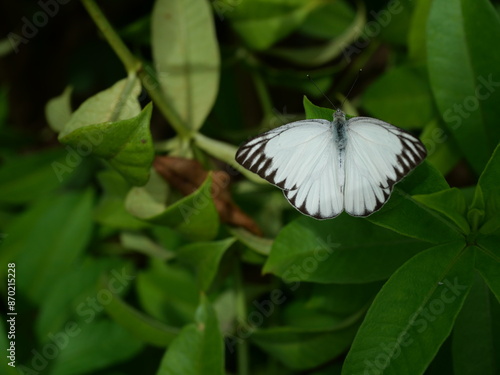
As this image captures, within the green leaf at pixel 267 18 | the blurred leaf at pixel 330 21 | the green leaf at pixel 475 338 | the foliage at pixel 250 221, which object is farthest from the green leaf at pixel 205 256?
the blurred leaf at pixel 330 21

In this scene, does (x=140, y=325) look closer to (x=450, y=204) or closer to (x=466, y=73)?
(x=450, y=204)

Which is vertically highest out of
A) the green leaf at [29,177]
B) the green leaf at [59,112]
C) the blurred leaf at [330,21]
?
the green leaf at [59,112]

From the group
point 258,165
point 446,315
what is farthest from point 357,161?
point 446,315

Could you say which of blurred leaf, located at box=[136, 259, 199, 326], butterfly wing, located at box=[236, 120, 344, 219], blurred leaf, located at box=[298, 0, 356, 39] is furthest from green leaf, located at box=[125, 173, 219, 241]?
blurred leaf, located at box=[298, 0, 356, 39]

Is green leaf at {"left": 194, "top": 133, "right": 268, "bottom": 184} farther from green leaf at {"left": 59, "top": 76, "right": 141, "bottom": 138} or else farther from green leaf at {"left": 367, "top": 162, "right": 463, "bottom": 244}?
green leaf at {"left": 367, "top": 162, "right": 463, "bottom": 244}

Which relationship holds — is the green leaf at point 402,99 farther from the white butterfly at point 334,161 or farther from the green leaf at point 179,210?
Result: the green leaf at point 179,210

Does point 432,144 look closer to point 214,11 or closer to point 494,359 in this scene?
point 494,359

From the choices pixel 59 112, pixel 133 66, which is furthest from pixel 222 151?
pixel 59 112
